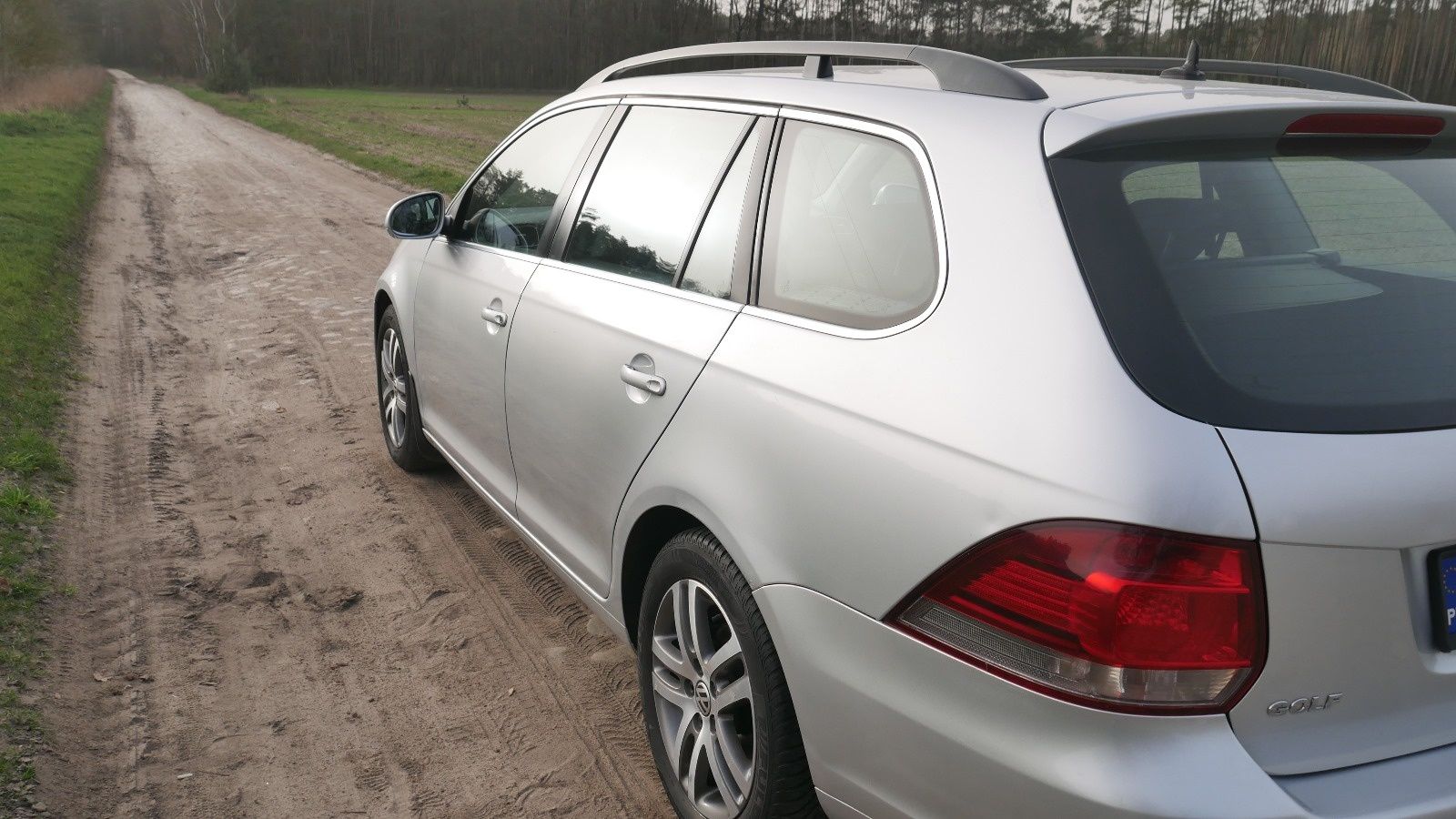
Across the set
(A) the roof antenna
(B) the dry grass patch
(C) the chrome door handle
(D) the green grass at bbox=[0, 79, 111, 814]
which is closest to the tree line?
(B) the dry grass patch

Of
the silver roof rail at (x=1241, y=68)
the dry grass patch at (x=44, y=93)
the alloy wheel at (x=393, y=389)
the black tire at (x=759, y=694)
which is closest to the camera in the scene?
the black tire at (x=759, y=694)

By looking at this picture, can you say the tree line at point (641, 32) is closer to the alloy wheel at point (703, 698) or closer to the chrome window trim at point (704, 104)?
the chrome window trim at point (704, 104)

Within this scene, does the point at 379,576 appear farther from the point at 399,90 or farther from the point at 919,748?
the point at 399,90

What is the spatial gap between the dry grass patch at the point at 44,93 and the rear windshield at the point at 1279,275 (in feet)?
112

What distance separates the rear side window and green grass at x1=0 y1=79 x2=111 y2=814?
2.40 metres

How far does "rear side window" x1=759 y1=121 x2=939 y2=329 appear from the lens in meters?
2.15

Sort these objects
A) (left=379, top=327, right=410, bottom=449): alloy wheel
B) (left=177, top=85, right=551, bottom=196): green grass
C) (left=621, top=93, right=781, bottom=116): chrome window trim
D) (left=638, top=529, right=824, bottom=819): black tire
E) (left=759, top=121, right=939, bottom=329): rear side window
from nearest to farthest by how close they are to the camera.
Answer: (left=759, top=121, right=939, bottom=329): rear side window → (left=638, top=529, right=824, bottom=819): black tire → (left=621, top=93, right=781, bottom=116): chrome window trim → (left=379, top=327, right=410, bottom=449): alloy wheel → (left=177, top=85, right=551, bottom=196): green grass

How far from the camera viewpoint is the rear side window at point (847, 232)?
2.15m

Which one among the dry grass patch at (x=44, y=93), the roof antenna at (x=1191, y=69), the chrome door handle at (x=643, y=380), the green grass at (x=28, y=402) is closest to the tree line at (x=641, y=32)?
the dry grass patch at (x=44, y=93)

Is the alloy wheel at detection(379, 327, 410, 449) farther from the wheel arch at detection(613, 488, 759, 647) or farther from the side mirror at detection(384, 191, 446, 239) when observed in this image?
the wheel arch at detection(613, 488, 759, 647)

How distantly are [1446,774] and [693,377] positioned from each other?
1583mm

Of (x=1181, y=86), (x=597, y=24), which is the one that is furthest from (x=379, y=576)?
(x=597, y=24)

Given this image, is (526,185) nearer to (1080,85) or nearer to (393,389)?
(393,389)

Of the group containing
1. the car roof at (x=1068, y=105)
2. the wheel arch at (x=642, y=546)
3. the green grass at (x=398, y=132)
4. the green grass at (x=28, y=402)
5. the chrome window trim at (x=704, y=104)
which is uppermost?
the car roof at (x=1068, y=105)
